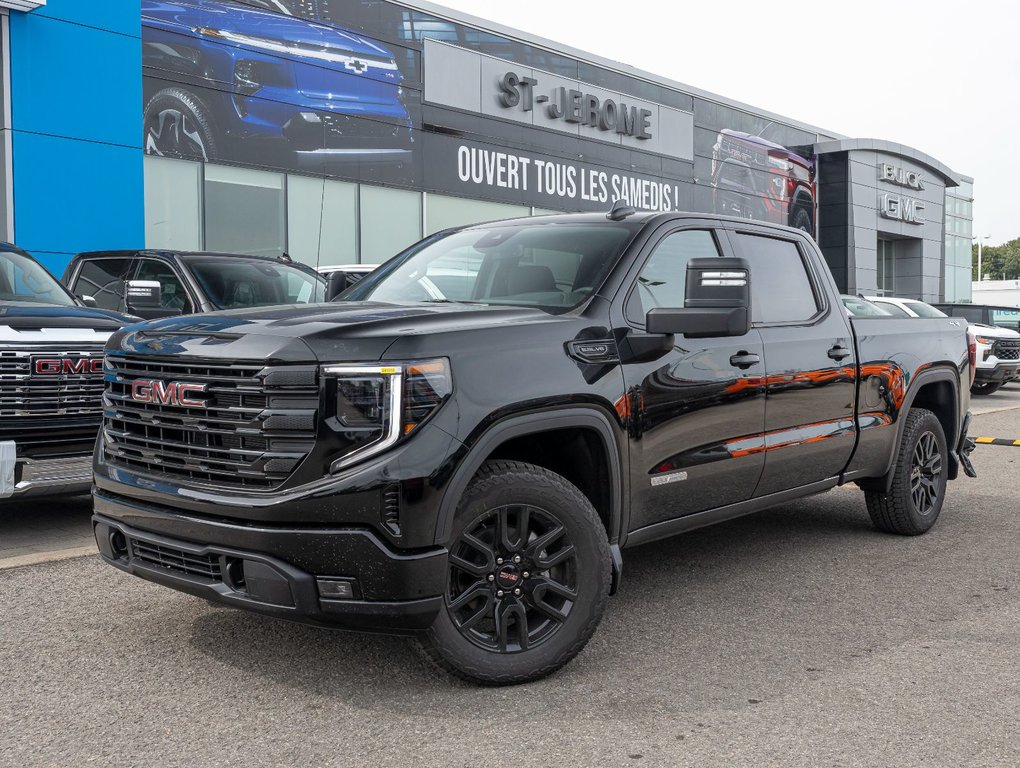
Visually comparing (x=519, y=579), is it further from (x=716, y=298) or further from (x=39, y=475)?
(x=39, y=475)

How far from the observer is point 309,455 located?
3514 millimetres

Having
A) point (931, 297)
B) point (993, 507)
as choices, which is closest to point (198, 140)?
point (993, 507)

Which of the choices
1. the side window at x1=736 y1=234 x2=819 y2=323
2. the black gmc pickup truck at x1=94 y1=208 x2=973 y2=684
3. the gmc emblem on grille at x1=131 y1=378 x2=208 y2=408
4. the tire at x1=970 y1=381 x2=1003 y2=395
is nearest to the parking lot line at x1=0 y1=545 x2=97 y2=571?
the black gmc pickup truck at x1=94 y1=208 x2=973 y2=684

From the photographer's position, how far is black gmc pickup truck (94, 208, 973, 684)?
3492 mm

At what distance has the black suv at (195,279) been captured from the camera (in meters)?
8.66

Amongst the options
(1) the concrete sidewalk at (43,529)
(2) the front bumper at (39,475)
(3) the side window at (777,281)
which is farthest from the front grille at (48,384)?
(3) the side window at (777,281)

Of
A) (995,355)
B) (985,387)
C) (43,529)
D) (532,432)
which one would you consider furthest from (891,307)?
(532,432)

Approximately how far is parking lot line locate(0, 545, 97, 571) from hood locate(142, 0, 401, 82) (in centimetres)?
1448

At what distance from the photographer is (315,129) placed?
21.1m

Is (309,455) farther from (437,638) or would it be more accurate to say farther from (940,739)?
(940,739)

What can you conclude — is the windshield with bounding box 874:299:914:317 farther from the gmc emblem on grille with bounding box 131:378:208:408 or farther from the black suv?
the gmc emblem on grille with bounding box 131:378:208:408

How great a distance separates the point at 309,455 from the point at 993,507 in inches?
235

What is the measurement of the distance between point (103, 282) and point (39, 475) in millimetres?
3989

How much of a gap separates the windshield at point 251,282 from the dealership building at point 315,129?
8.87m
